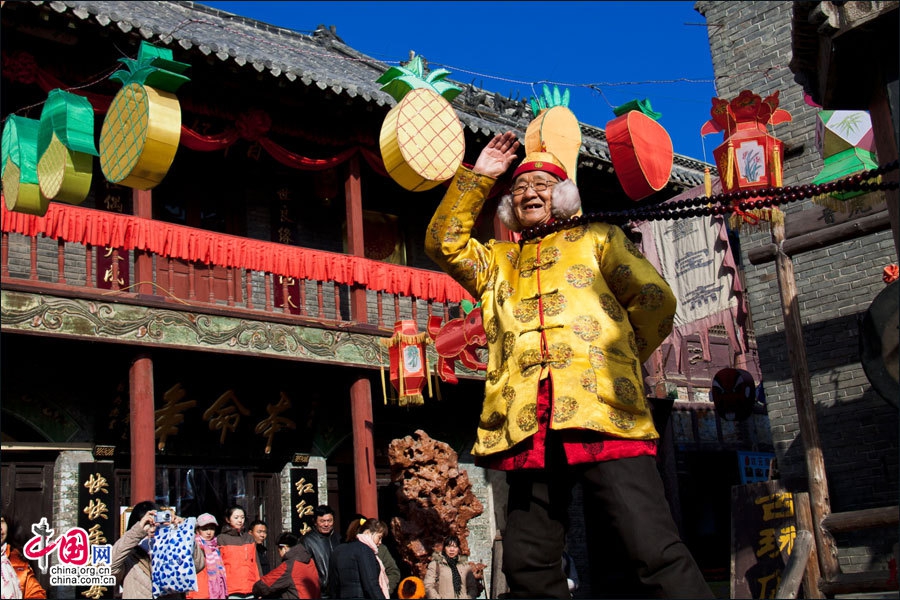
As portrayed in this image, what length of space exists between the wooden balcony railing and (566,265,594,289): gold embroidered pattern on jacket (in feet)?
21.2

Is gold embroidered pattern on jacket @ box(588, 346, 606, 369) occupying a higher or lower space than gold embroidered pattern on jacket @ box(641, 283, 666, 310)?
lower

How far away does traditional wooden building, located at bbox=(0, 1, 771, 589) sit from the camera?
400 inches

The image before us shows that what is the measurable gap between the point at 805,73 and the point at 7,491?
8577 mm

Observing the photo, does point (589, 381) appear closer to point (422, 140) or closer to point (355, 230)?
point (422, 140)

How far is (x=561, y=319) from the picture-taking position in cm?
434

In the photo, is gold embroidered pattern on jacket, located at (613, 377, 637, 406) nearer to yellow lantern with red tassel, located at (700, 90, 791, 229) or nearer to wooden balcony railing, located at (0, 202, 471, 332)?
yellow lantern with red tassel, located at (700, 90, 791, 229)

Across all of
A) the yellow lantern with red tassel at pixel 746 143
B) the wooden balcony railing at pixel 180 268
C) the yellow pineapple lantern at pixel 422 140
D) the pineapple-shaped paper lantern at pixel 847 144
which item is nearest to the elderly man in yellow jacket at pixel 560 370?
the yellow pineapple lantern at pixel 422 140

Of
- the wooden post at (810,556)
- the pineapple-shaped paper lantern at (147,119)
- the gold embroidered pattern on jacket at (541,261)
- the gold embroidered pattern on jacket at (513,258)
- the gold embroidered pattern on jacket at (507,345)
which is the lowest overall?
the wooden post at (810,556)

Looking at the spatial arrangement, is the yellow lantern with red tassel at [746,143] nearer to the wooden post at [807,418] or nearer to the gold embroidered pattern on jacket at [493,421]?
the wooden post at [807,418]

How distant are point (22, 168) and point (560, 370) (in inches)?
187

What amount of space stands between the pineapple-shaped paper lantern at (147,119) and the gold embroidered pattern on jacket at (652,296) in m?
3.31

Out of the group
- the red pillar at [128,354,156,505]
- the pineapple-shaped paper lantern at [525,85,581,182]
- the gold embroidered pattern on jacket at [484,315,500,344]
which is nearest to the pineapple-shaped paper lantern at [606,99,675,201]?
the pineapple-shaped paper lantern at [525,85,581,182]

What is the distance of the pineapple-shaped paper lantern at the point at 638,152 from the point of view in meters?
6.16

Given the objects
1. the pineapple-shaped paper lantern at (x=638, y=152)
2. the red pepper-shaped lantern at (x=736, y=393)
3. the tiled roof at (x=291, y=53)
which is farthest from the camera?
the red pepper-shaped lantern at (x=736, y=393)
